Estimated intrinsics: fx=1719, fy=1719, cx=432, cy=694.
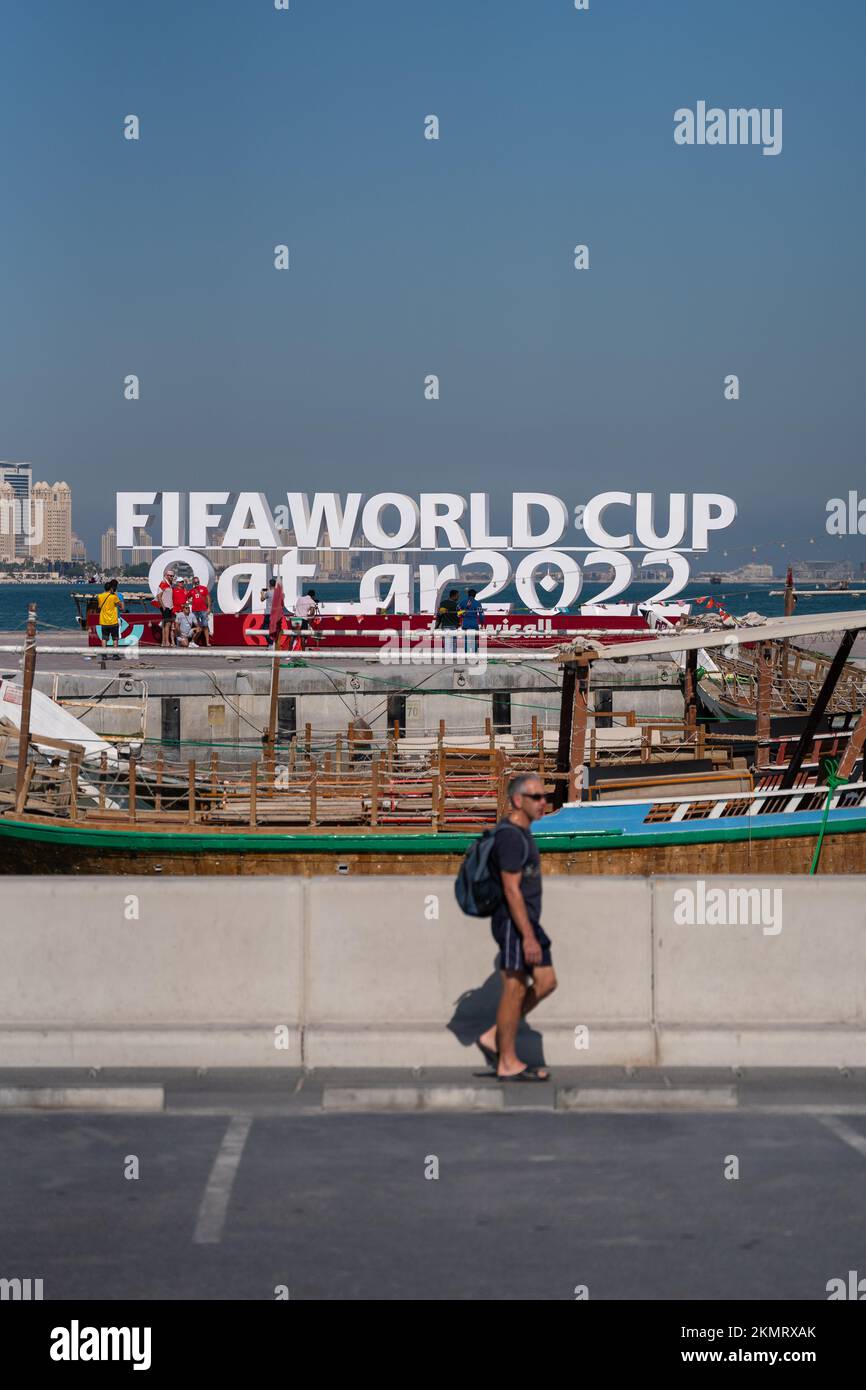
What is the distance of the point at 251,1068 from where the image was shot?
10.1 metres

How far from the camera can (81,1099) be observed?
9.42 metres

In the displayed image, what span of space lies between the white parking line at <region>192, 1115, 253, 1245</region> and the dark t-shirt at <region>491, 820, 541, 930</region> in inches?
69.2

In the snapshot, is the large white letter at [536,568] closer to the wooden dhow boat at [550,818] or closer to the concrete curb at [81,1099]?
the wooden dhow boat at [550,818]

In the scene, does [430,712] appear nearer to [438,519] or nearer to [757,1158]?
[438,519]

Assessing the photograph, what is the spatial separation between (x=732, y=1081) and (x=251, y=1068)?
9.17 ft

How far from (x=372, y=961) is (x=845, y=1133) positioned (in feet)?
9.67

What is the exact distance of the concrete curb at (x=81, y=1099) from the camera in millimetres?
9375

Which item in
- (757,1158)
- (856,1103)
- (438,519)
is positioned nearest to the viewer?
(757,1158)

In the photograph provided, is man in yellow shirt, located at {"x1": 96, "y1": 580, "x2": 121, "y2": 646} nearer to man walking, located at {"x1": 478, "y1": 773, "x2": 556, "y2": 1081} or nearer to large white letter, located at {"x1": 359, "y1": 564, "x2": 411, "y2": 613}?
large white letter, located at {"x1": 359, "y1": 564, "x2": 411, "y2": 613}

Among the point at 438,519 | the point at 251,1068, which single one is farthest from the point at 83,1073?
the point at 438,519

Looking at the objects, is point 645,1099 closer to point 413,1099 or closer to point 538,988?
point 538,988

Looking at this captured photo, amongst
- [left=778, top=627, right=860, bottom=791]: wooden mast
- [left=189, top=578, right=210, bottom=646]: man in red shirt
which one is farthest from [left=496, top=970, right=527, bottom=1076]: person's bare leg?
[left=189, top=578, right=210, bottom=646]: man in red shirt

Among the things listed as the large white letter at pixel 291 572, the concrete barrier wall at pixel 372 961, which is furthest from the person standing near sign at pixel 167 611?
the concrete barrier wall at pixel 372 961

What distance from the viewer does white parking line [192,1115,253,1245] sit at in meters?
7.46
